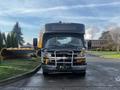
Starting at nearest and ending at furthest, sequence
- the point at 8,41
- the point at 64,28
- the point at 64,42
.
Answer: the point at 64,42, the point at 64,28, the point at 8,41

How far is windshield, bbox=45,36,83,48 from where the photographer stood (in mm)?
18375

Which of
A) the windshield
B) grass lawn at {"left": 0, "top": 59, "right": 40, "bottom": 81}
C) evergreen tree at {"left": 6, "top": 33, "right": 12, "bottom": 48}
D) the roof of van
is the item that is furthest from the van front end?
evergreen tree at {"left": 6, "top": 33, "right": 12, "bottom": 48}

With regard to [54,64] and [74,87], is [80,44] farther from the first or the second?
[74,87]

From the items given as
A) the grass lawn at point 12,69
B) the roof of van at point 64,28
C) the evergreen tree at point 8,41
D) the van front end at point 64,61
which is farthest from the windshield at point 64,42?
the evergreen tree at point 8,41

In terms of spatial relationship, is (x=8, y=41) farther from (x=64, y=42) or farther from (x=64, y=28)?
(x=64, y=42)

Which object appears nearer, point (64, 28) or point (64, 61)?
point (64, 61)

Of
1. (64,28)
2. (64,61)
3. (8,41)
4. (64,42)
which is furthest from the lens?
(8,41)

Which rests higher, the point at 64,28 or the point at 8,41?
the point at 8,41

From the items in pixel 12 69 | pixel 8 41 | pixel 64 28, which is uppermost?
A: pixel 8 41

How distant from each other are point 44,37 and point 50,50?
1747mm

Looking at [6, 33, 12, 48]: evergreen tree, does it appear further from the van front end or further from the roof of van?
the van front end

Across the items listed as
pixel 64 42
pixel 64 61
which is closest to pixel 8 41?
pixel 64 42

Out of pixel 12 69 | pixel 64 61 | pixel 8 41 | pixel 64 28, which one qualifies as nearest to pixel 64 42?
pixel 64 28

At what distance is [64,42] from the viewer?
18.5 meters
